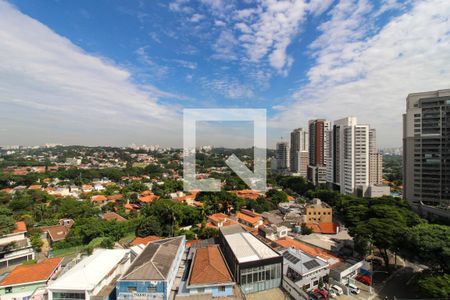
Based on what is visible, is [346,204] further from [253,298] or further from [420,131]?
[253,298]

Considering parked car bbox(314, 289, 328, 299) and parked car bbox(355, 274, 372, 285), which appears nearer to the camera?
parked car bbox(314, 289, 328, 299)

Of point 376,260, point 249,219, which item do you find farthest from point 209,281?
point 249,219

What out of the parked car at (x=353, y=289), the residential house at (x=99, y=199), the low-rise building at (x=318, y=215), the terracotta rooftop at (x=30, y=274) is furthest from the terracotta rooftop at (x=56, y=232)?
the low-rise building at (x=318, y=215)

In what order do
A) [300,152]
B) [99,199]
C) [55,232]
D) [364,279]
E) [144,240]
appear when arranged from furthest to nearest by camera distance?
[300,152], [99,199], [55,232], [144,240], [364,279]

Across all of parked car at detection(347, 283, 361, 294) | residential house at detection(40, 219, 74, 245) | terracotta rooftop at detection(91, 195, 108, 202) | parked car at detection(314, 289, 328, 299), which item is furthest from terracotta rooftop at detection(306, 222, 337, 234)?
terracotta rooftop at detection(91, 195, 108, 202)

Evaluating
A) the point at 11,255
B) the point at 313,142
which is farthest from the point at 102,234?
the point at 313,142

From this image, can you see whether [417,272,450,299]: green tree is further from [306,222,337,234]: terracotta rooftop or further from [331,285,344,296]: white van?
[306,222,337,234]: terracotta rooftop

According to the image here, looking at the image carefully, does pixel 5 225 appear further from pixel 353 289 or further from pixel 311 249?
pixel 353 289
